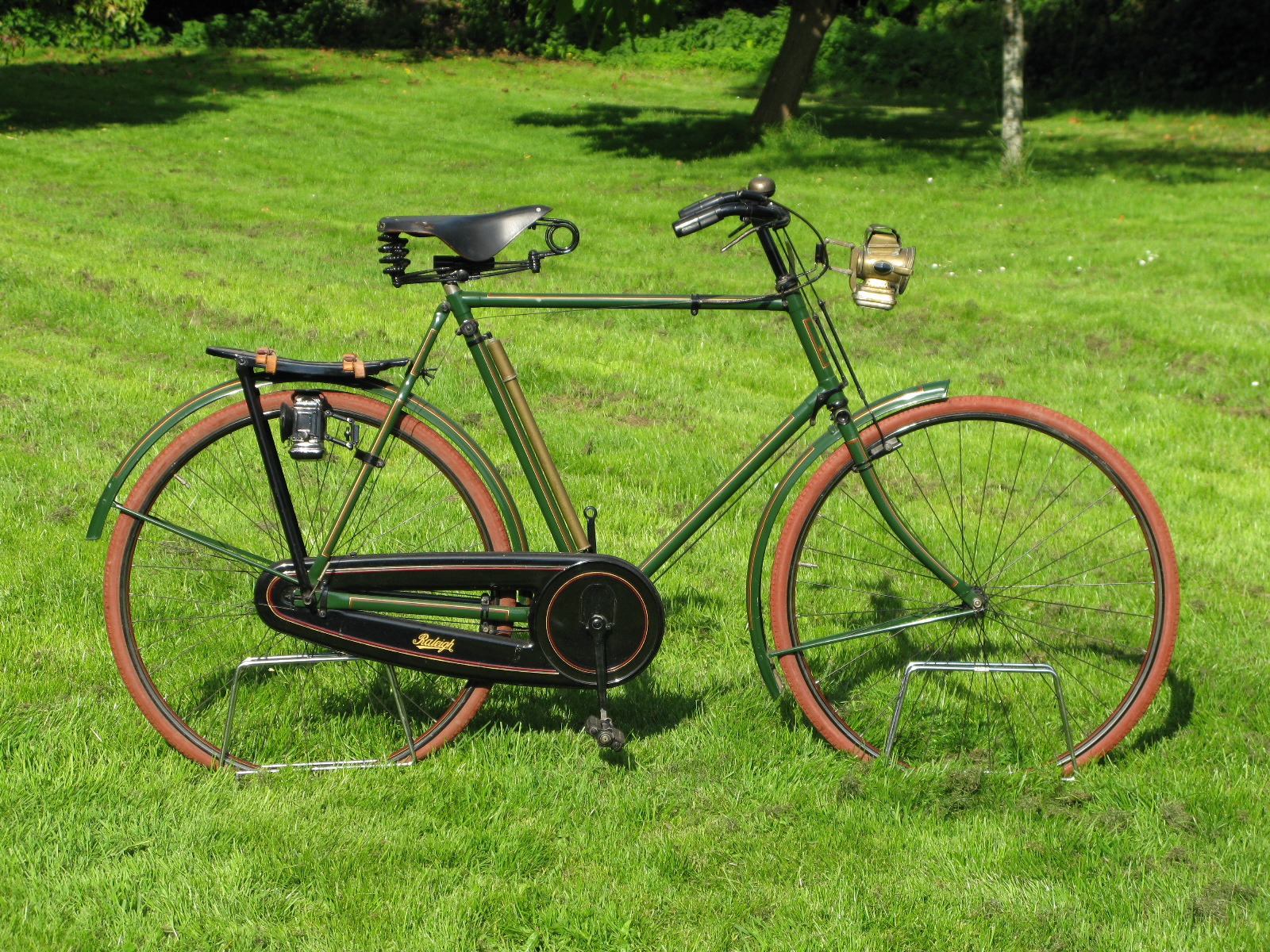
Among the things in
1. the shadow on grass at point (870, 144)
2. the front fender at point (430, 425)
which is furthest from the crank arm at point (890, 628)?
the shadow on grass at point (870, 144)

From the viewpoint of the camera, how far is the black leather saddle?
3102 mm

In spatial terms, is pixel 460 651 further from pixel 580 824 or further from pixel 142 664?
pixel 142 664

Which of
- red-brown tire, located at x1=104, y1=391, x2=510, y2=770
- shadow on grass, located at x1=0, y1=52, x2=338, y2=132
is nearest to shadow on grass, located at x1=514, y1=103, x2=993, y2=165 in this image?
shadow on grass, located at x1=0, y1=52, x2=338, y2=132

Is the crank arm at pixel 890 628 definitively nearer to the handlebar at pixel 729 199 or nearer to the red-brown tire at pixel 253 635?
the red-brown tire at pixel 253 635

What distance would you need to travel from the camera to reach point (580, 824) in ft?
10.4

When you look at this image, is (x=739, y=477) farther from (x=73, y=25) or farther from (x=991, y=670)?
(x=73, y=25)

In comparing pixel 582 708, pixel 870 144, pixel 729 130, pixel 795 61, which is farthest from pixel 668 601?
pixel 729 130

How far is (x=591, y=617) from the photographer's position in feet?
10.6

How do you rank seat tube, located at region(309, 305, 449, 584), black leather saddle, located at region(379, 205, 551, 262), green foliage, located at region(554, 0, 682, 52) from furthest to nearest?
green foliage, located at region(554, 0, 682, 52) < seat tube, located at region(309, 305, 449, 584) < black leather saddle, located at region(379, 205, 551, 262)

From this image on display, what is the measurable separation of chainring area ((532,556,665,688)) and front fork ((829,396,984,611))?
70 centimetres

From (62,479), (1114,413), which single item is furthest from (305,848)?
(1114,413)

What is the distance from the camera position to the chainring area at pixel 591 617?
3201 mm

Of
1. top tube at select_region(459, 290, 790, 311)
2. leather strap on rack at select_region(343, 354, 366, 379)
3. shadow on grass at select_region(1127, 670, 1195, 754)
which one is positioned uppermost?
top tube at select_region(459, 290, 790, 311)

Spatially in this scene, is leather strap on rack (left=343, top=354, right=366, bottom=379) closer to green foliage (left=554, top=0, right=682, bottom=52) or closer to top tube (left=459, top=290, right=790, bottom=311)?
top tube (left=459, top=290, right=790, bottom=311)
